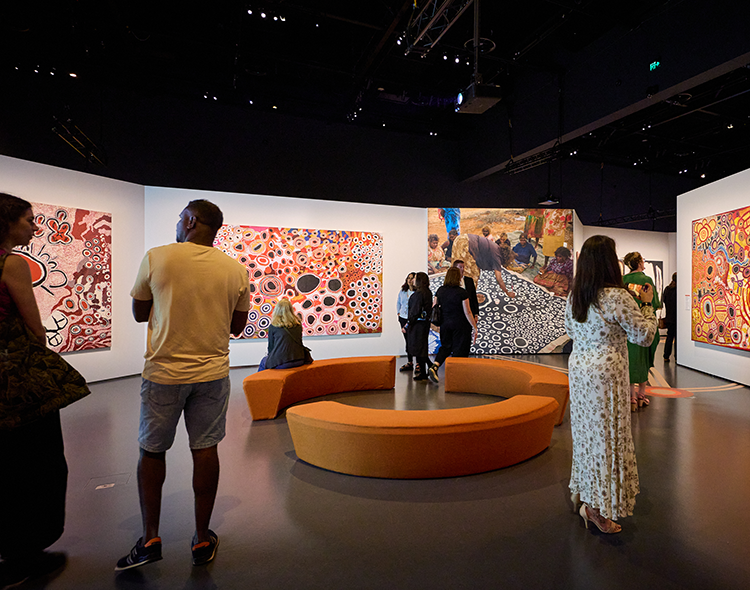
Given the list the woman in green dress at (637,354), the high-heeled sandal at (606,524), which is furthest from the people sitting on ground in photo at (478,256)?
the high-heeled sandal at (606,524)

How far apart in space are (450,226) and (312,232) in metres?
3.17

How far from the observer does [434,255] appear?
9.45 metres

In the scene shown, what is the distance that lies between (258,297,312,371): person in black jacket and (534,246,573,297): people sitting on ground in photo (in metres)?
6.76

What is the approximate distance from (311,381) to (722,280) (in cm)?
701

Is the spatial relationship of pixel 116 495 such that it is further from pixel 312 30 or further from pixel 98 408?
pixel 312 30

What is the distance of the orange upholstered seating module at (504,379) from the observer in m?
4.65

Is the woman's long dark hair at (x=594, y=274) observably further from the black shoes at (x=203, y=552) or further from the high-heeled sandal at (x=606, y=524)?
the black shoes at (x=203, y=552)

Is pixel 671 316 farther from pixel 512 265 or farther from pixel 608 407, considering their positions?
pixel 608 407

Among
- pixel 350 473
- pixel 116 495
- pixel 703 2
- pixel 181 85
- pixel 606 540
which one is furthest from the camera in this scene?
pixel 181 85

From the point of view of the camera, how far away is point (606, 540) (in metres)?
2.46

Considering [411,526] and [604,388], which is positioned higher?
[604,388]

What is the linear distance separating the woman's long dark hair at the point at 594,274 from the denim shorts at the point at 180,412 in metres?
2.16

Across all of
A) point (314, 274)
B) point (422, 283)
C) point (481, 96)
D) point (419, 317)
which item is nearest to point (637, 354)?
point (419, 317)

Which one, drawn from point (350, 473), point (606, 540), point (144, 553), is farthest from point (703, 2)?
point (144, 553)
